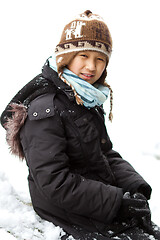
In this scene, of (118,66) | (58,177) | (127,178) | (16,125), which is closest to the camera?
(58,177)

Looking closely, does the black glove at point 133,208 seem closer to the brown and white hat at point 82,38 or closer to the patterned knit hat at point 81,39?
the patterned knit hat at point 81,39

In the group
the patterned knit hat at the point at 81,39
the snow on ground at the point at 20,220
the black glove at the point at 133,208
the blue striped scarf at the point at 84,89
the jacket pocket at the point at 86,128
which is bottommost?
the snow on ground at the point at 20,220

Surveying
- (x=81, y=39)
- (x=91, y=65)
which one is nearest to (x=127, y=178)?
(x=91, y=65)

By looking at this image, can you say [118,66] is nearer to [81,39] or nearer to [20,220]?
[81,39]

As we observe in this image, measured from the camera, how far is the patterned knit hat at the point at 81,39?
181cm

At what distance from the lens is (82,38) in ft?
5.92

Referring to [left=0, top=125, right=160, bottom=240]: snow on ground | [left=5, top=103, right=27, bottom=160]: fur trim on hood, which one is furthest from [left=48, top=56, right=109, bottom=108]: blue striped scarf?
[left=0, top=125, right=160, bottom=240]: snow on ground

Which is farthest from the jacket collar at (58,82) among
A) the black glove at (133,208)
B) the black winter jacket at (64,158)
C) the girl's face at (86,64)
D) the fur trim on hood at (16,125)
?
the black glove at (133,208)

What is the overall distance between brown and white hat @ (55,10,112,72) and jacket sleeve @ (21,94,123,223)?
369mm

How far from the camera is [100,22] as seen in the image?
74.0 inches

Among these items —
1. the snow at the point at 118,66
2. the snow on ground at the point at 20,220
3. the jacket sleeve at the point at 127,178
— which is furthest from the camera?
the snow at the point at 118,66

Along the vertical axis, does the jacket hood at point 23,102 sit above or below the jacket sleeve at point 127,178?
above

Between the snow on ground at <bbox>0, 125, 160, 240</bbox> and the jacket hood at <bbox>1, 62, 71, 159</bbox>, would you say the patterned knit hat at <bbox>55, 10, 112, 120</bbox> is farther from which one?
the snow on ground at <bbox>0, 125, 160, 240</bbox>

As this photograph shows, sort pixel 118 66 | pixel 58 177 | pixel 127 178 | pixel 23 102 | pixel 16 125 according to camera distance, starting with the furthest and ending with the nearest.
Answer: pixel 118 66 → pixel 127 178 → pixel 23 102 → pixel 16 125 → pixel 58 177
